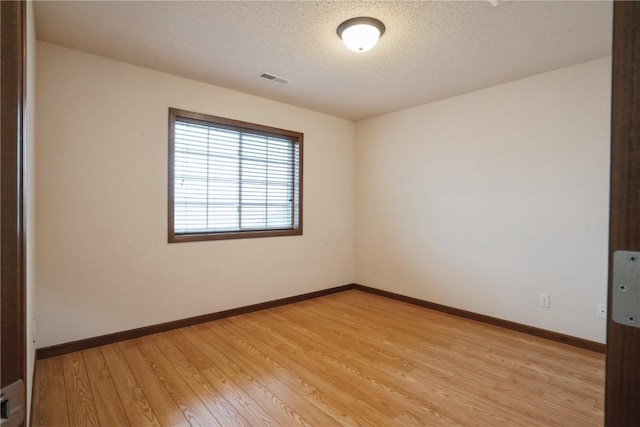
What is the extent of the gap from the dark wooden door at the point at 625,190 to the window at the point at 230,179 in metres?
3.27

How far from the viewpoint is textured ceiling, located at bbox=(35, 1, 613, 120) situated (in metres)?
2.10

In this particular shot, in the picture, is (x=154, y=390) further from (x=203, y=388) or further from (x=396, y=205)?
(x=396, y=205)

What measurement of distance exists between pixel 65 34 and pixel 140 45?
0.50 metres

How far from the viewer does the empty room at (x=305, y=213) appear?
6.86 feet

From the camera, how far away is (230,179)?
3621 millimetres

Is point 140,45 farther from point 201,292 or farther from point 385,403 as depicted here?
point 385,403

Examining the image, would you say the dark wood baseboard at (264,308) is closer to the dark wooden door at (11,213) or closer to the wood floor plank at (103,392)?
the wood floor plank at (103,392)

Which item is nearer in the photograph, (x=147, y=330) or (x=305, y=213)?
(x=147, y=330)

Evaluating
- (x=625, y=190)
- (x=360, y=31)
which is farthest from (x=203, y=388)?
(x=360, y=31)

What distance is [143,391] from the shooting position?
6.93ft

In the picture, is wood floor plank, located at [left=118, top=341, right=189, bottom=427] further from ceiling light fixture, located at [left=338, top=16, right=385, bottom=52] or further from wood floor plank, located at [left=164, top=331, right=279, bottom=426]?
ceiling light fixture, located at [left=338, top=16, right=385, bottom=52]

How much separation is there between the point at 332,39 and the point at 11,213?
244 cm

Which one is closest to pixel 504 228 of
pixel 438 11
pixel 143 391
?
pixel 438 11

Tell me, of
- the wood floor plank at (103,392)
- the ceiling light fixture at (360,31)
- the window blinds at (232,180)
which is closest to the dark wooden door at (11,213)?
the wood floor plank at (103,392)
